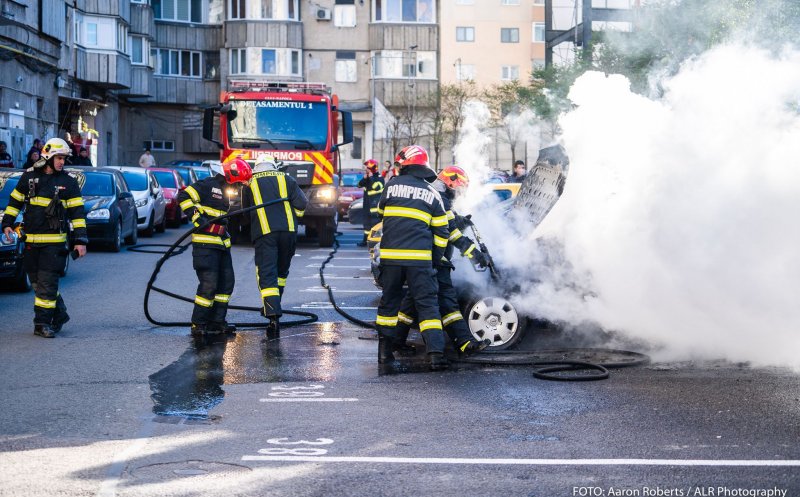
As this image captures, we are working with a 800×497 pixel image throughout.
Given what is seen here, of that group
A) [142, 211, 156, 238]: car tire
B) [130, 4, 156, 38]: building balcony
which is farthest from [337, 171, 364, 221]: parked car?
[130, 4, 156, 38]: building balcony

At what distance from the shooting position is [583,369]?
347 inches

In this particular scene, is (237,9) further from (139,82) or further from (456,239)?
(456,239)

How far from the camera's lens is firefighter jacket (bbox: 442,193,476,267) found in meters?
9.19

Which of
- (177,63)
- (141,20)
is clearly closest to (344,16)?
(177,63)

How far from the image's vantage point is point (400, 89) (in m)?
53.2

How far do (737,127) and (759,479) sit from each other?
4118mm

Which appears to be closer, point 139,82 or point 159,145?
point 139,82

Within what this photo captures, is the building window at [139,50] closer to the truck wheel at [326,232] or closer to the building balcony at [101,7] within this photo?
the building balcony at [101,7]

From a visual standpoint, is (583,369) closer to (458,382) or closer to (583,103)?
(458,382)

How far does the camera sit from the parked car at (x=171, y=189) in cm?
2755

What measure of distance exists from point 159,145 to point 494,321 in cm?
4575

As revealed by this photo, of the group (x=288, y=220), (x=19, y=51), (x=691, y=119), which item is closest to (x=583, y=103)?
(x=691, y=119)

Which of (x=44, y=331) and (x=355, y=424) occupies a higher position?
(x=44, y=331)

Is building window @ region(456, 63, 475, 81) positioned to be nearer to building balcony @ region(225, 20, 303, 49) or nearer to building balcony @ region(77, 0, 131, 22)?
building balcony @ region(225, 20, 303, 49)
